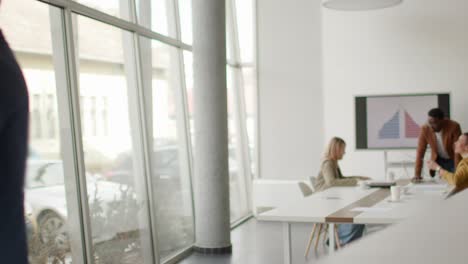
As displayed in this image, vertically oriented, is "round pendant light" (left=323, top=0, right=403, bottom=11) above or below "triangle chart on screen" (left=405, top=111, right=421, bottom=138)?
above

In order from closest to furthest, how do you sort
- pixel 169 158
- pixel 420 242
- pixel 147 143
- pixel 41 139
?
pixel 420 242, pixel 41 139, pixel 147 143, pixel 169 158

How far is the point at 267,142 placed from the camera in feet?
37.0

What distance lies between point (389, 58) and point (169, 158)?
12.7ft

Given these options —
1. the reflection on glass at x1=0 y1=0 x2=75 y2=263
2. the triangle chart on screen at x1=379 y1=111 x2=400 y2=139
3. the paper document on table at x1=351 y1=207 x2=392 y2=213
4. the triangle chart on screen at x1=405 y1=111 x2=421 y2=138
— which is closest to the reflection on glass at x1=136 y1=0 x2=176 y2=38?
the reflection on glass at x1=0 y1=0 x2=75 y2=263

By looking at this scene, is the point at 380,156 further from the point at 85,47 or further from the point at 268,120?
the point at 85,47

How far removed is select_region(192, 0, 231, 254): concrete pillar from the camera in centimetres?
749

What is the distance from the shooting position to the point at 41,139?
540 centimetres

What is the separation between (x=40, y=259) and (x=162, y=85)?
317 centimetres

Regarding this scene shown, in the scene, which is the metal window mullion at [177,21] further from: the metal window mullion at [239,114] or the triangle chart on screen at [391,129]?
the triangle chart on screen at [391,129]

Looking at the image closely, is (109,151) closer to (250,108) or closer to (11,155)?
(250,108)

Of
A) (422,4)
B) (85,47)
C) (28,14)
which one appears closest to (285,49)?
(422,4)

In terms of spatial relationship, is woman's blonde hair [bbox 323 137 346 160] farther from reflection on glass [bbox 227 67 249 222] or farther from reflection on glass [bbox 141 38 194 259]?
reflection on glass [bbox 227 67 249 222]

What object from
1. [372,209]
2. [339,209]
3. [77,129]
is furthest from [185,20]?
[372,209]

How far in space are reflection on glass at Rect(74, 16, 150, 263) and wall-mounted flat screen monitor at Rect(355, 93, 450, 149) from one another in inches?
157
